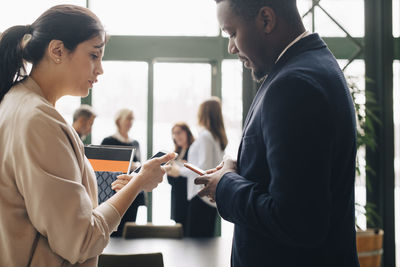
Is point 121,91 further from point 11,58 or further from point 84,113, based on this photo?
point 11,58

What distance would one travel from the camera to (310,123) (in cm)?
83

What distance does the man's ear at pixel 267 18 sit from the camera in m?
0.98

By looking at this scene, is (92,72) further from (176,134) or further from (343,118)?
(176,134)

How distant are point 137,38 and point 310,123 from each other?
4.80m

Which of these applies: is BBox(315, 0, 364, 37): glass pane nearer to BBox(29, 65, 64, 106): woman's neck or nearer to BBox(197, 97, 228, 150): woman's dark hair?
BBox(197, 97, 228, 150): woman's dark hair

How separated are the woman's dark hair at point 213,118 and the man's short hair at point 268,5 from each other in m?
2.85

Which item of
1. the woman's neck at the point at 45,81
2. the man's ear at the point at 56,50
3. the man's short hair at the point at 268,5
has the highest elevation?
the man's short hair at the point at 268,5

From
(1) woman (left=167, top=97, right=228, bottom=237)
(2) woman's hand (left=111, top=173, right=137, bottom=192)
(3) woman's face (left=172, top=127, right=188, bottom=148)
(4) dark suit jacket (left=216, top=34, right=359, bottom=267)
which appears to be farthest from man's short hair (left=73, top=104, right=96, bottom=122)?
(4) dark suit jacket (left=216, top=34, right=359, bottom=267)

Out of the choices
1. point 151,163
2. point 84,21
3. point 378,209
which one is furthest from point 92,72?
point 378,209

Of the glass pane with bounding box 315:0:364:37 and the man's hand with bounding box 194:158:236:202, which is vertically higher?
the glass pane with bounding box 315:0:364:37

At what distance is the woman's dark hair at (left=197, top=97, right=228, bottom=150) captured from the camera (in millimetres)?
3871

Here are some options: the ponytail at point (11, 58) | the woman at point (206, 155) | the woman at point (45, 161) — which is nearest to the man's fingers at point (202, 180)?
the woman at point (45, 161)

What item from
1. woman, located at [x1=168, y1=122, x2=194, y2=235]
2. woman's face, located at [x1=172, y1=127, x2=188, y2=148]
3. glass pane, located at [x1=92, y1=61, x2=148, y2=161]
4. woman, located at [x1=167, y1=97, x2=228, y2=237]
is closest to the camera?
woman, located at [x1=167, y1=97, x2=228, y2=237]

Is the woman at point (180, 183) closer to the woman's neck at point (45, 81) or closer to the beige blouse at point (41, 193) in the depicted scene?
the woman's neck at point (45, 81)
